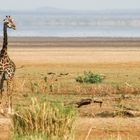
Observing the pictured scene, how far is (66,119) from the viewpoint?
11898 mm

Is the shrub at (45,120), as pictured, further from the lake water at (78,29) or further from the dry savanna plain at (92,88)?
the lake water at (78,29)

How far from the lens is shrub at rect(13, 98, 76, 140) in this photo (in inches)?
468

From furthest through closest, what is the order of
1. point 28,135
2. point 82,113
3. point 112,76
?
point 112,76 < point 82,113 < point 28,135

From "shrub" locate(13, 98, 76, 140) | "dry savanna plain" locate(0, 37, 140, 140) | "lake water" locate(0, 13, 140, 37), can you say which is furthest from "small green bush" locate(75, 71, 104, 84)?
"lake water" locate(0, 13, 140, 37)

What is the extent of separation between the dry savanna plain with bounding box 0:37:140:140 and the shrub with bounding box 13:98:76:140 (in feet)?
2.63

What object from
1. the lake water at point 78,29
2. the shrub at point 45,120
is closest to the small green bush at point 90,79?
the shrub at point 45,120

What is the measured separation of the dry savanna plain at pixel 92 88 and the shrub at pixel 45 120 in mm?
801

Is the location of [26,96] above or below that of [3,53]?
below

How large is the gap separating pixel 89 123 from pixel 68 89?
24.0 ft

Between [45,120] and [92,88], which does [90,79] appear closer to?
[92,88]

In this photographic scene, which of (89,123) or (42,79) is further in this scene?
(42,79)

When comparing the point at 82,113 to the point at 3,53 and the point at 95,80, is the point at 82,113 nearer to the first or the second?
the point at 3,53

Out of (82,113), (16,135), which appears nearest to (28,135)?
(16,135)

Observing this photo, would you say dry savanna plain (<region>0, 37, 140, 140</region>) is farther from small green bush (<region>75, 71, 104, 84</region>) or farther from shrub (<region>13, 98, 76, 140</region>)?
shrub (<region>13, 98, 76, 140</region>)
